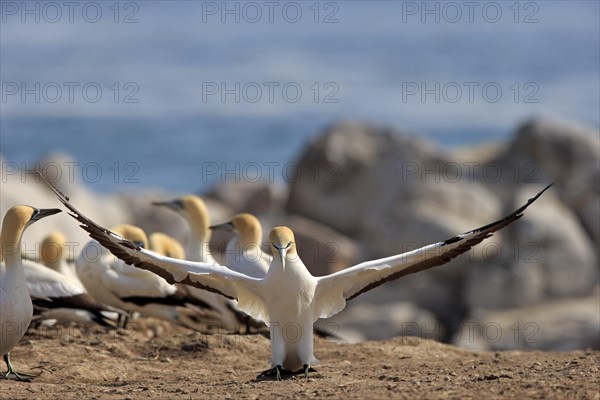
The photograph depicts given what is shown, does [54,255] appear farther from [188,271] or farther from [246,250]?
[188,271]

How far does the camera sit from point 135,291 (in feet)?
42.5

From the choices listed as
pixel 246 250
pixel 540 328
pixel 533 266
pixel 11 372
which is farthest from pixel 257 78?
pixel 11 372

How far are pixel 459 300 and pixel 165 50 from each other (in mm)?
44738

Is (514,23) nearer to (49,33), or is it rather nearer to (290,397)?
(49,33)

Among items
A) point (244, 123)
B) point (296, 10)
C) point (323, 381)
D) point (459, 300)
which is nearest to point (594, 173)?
point (459, 300)

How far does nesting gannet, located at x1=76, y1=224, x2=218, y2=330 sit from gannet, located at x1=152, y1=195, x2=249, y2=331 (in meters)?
0.10

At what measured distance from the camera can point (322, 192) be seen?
25.0 m

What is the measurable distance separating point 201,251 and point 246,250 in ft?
4.54

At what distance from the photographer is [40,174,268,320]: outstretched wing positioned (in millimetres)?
9672

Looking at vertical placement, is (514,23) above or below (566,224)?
above

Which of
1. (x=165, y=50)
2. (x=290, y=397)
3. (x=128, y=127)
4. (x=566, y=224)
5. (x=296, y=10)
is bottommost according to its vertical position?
(x=290, y=397)

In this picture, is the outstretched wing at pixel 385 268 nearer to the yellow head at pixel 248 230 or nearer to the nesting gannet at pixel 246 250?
the nesting gannet at pixel 246 250

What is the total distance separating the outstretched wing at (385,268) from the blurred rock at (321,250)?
11.7m

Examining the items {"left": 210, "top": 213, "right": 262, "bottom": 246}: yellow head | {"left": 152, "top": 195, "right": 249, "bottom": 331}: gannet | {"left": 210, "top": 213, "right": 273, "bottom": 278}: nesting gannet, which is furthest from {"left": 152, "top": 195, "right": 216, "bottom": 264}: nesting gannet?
{"left": 210, "top": 213, "right": 262, "bottom": 246}: yellow head
